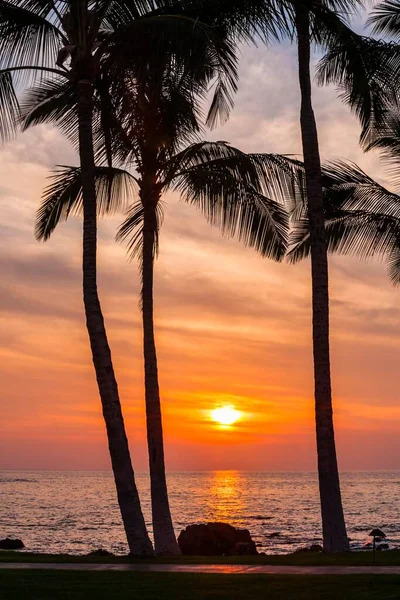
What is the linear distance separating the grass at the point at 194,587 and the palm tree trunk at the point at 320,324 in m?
5.54

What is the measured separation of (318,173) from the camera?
66.9ft

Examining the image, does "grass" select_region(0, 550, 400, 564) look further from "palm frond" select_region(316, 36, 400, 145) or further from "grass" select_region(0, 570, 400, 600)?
"palm frond" select_region(316, 36, 400, 145)

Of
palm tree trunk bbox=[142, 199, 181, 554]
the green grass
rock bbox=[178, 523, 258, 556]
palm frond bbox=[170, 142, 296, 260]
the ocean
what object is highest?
palm frond bbox=[170, 142, 296, 260]

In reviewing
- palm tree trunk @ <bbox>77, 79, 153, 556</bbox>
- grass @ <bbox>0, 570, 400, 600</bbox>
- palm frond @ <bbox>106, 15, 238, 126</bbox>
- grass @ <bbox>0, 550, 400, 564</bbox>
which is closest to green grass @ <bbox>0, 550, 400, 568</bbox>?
grass @ <bbox>0, 550, 400, 564</bbox>

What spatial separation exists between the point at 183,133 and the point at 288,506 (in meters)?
70.3

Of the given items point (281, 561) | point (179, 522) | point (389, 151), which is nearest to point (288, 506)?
point (179, 522)

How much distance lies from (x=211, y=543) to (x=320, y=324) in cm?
1376

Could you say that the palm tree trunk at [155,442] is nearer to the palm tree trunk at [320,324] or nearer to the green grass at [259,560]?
the green grass at [259,560]

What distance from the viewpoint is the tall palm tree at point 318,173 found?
62.3ft

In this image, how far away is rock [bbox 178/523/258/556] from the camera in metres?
30.5

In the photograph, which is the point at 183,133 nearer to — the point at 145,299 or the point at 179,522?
the point at 145,299

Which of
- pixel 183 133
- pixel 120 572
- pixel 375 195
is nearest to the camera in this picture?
pixel 120 572

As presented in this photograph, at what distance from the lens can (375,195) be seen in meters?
25.1

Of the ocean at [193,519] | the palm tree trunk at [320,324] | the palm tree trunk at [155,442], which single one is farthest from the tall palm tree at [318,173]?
the ocean at [193,519]
